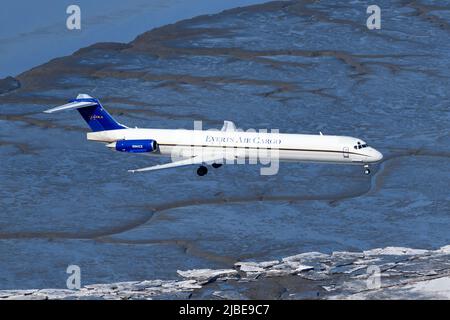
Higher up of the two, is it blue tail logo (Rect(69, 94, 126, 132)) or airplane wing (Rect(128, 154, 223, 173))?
blue tail logo (Rect(69, 94, 126, 132))

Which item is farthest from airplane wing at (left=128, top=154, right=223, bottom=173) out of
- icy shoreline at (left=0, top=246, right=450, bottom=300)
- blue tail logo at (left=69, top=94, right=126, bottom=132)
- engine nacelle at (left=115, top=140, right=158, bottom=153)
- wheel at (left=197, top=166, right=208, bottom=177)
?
icy shoreline at (left=0, top=246, right=450, bottom=300)

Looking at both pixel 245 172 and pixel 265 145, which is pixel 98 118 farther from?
pixel 265 145

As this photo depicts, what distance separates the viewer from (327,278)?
30906 mm

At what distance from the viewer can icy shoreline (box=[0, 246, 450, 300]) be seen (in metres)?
29.3

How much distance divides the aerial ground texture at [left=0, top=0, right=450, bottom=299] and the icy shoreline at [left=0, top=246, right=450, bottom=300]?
9cm

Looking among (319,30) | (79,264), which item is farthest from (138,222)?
(319,30)

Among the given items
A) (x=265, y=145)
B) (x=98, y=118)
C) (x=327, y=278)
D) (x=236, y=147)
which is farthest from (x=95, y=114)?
(x=327, y=278)

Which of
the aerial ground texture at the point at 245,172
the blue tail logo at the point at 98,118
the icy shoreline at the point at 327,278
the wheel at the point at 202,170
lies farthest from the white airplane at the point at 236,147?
the icy shoreline at the point at 327,278

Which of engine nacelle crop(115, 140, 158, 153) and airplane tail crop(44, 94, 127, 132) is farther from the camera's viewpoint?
airplane tail crop(44, 94, 127, 132)

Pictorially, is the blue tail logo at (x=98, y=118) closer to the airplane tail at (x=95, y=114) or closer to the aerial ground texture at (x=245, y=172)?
the airplane tail at (x=95, y=114)

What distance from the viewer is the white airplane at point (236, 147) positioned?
39.4 metres

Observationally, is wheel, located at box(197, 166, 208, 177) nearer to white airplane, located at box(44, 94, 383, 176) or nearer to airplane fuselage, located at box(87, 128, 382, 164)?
white airplane, located at box(44, 94, 383, 176)

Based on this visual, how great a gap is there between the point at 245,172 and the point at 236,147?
205cm

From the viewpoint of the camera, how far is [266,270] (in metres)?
31.7
